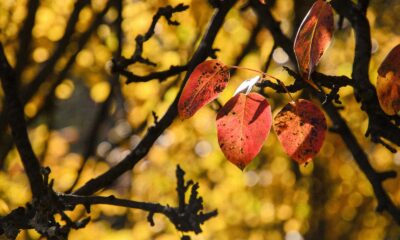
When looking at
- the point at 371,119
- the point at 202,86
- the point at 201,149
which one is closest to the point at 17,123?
the point at 202,86

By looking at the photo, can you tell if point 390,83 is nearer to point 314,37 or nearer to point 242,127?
point 314,37

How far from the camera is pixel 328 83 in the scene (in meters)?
1.42

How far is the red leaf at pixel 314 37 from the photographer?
1.21m

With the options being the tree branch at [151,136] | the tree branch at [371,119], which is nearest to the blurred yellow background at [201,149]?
the tree branch at [371,119]

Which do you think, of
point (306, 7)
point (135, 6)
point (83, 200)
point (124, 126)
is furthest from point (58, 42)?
point (83, 200)

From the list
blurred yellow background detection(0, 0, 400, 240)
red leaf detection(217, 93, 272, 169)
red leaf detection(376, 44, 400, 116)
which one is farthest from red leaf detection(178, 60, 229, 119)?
blurred yellow background detection(0, 0, 400, 240)

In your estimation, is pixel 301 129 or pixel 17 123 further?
pixel 17 123

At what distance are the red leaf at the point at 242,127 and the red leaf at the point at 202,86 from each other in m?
0.05

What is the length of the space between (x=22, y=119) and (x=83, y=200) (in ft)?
0.96

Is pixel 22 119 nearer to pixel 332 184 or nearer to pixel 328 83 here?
pixel 328 83

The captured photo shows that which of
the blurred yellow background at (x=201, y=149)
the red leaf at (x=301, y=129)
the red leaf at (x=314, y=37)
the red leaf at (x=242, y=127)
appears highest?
the red leaf at (x=314, y=37)

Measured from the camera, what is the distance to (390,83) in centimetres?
128

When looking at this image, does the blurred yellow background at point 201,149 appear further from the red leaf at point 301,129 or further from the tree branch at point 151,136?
the red leaf at point 301,129

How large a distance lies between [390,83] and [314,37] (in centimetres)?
18
